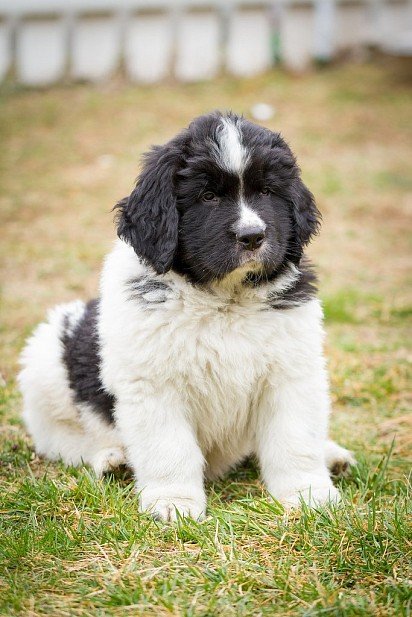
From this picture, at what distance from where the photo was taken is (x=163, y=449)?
3.09m

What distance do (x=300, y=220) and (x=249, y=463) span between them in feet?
3.93

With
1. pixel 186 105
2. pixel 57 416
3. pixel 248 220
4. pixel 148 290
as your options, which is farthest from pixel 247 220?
pixel 186 105

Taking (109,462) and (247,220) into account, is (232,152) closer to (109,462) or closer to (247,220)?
(247,220)

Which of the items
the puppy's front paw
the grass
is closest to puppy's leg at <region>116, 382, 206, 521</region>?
the puppy's front paw

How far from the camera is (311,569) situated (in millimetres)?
2559

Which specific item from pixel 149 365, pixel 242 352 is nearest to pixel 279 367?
pixel 242 352

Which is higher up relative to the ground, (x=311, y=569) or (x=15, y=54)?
(x=15, y=54)

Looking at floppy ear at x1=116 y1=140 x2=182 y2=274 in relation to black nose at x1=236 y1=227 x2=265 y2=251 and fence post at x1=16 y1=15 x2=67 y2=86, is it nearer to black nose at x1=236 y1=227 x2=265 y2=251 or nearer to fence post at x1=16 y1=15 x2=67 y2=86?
black nose at x1=236 y1=227 x2=265 y2=251

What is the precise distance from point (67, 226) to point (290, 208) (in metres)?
5.69

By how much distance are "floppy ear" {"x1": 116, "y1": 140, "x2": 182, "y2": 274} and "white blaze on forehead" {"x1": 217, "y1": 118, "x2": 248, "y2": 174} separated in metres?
0.20

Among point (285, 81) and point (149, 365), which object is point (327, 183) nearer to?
point (285, 81)

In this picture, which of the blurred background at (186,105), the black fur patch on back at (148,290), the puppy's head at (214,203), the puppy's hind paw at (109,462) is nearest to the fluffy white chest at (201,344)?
the black fur patch on back at (148,290)

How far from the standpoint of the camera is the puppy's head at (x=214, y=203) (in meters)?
3.03

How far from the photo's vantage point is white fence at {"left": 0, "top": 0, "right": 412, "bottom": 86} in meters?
12.0
